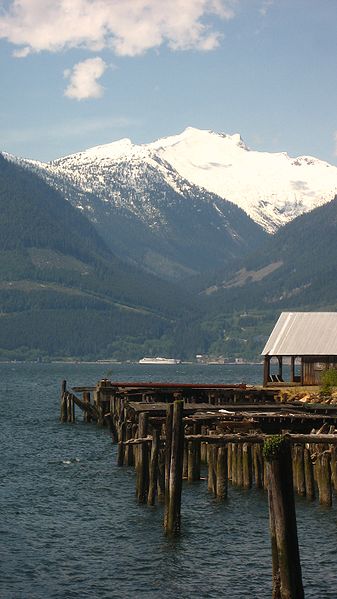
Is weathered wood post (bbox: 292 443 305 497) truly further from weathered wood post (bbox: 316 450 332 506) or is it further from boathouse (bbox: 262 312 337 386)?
boathouse (bbox: 262 312 337 386)

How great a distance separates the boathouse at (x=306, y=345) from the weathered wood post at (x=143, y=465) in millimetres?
49354

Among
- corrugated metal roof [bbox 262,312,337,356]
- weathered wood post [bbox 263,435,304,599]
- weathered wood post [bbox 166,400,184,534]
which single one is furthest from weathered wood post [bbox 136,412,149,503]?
corrugated metal roof [bbox 262,312,337,356]

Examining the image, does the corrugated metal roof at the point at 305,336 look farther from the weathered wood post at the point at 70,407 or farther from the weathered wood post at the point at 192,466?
the weathered wood post at the point at 192,466

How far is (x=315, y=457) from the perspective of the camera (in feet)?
174

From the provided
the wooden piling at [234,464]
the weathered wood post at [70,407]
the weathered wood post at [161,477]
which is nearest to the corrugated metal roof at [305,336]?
the weathered wood post at [70,407]

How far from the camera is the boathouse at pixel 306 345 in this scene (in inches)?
4092

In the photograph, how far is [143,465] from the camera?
167 ft

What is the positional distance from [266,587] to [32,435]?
6125cm

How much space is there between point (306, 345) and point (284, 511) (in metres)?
73.8

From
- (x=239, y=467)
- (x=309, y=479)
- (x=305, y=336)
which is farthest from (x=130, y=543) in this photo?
(x=305, y=336)

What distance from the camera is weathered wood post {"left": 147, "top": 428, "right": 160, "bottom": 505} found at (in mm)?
49750

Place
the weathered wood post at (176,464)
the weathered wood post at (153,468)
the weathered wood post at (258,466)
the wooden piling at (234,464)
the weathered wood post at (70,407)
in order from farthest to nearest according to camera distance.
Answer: the weathered wood post at (70,407) < the wooden piling at (234,464) < the weathered wood post at (258,466) < the weathered wood post at (153,468) < the weathered wood post at (176,464)

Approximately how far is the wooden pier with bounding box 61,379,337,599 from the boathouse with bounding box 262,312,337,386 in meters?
30.4

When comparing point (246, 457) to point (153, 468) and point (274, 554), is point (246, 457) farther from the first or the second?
point (274, 554)
